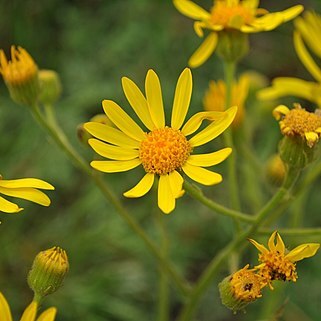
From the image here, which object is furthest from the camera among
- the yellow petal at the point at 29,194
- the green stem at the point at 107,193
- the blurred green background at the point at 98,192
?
the blurred green background at the point at 98,192

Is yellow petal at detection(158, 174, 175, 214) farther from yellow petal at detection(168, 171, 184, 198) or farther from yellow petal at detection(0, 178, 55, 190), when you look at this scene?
yellow petal at detection(0, 178, 55, 190)

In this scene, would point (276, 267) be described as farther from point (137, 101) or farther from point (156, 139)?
point (137, 101)

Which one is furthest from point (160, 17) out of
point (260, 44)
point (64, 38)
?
point (260, 44)

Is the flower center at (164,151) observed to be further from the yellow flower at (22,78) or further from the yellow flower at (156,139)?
the yellow flower at (22,78)

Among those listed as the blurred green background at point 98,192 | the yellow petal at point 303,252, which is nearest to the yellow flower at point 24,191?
the yellow petal at point 303,252

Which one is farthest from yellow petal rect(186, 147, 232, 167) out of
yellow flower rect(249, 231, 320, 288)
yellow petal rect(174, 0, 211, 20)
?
yellow petal rect(174, 0, 211, 20)

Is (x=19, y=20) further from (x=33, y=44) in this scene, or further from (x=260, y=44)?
(x=260, y=44)
